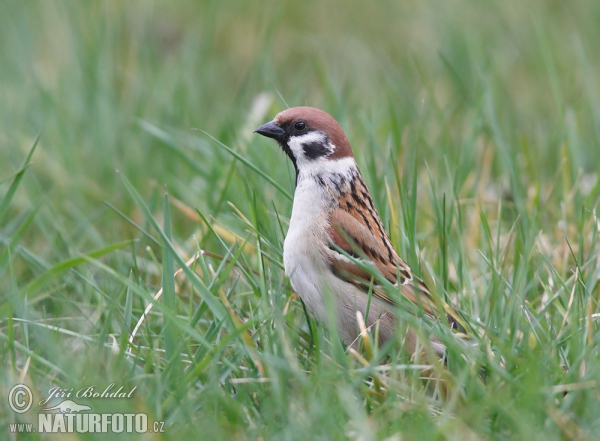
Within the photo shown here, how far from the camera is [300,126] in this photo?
3.47m

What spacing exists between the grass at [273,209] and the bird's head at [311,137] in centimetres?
20

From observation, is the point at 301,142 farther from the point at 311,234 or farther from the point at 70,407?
the point at 70,407

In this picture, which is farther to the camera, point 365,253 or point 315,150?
point 315,150

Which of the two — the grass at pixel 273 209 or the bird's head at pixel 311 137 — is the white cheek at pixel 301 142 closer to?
the bird's head at pixel 311 137

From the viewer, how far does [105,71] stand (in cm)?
528

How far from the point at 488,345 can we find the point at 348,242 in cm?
64

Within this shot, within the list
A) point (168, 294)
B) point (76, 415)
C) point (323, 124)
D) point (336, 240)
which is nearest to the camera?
point (76, 415)

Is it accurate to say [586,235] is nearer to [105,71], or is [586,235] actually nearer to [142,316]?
[142,316]

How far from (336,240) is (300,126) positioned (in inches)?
20.7

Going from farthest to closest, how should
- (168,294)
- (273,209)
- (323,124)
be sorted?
Result: (273,209) < (323,124) < (168,294)

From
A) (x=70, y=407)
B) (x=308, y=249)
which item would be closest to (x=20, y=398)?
(x=70, y=407)

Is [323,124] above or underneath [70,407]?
above

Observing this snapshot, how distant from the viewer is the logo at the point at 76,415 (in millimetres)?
2270

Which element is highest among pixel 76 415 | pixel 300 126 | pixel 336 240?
pixel 300 126
